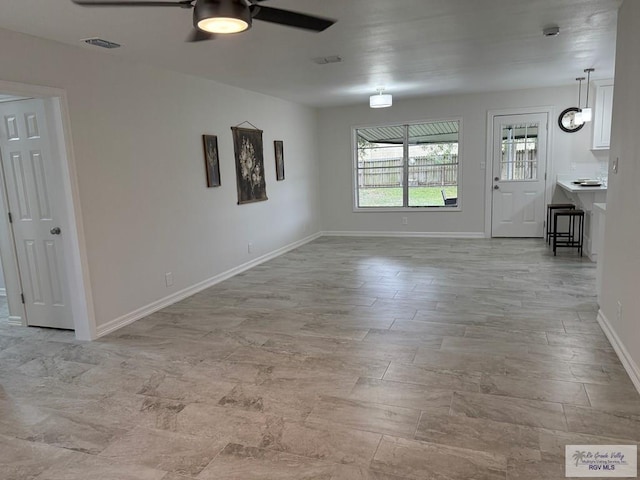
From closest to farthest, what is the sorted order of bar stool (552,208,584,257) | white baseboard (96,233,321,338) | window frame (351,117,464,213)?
white baseboard (96,233,321,338) → bar stool (552,208,584,257) → window frame (351,117,464,213)

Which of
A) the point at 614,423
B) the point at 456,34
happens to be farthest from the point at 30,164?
the point at 614,423

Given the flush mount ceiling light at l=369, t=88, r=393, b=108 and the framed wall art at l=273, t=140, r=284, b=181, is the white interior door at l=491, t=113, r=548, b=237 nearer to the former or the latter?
the flush mount ceiling light at l=369, t=88, r=393, b=108

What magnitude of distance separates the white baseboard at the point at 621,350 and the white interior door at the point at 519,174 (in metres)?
4.14

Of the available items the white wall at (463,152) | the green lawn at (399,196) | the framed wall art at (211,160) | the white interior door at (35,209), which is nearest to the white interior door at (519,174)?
the white wall at (463,152)

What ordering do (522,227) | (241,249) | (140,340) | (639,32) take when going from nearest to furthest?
(639,32)
(140,340)
(241,249)
(522,227)

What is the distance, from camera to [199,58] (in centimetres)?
424

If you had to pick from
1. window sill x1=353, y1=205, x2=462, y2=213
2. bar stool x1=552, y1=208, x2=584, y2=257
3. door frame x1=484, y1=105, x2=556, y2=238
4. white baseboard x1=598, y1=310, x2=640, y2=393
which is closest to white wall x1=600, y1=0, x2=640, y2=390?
white baseboard x1=598, y1=310, x2=640, y2=393

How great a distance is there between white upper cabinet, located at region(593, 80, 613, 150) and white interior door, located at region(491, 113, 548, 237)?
705 millimetres

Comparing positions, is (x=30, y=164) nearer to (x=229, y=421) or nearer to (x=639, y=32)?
(x=229, y=421)

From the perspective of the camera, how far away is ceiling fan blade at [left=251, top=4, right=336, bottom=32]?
217 centimetres

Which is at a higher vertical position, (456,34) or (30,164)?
(456,34)

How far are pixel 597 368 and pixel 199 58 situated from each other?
13.5ft

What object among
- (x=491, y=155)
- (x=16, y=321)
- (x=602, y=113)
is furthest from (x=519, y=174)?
(x=16, y=321)

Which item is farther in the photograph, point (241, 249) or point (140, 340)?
point (241, 249)
